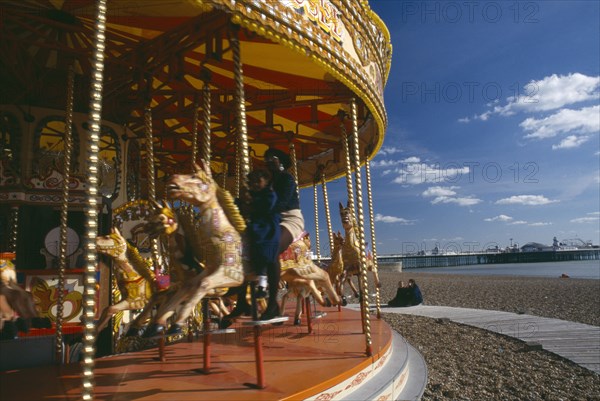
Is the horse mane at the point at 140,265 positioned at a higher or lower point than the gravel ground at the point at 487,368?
higher

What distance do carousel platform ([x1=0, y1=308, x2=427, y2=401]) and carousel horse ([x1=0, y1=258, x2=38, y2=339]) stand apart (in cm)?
79

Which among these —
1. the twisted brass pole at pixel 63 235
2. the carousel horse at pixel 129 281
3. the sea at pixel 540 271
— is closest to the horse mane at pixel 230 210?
Answer: the carousel horse at pixel 129 281

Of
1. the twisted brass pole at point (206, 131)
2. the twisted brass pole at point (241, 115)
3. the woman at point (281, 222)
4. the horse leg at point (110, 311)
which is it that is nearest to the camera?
the woman at point (281, 222)

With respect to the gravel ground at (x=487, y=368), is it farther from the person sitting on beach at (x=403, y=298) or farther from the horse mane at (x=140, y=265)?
the horse mane at (x=140, y=265)

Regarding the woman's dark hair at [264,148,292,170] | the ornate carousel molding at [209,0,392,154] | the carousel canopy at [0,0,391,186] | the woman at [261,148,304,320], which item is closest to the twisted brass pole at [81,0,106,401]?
the carousel canopy at [0,0,391,186]

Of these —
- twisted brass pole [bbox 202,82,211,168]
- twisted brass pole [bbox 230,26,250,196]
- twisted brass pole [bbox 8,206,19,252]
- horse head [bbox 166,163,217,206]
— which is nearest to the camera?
horse head [bbox 166,163,217,206]

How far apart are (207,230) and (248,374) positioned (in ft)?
5.37

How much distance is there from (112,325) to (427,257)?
100639 mm

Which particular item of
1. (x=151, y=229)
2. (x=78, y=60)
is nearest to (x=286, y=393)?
(x=151, y=229)

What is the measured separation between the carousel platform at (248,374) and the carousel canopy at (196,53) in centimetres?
300

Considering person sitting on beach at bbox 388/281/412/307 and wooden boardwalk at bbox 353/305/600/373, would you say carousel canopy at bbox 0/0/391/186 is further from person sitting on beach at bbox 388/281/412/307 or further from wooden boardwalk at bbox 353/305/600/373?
person sitting on beach at bbox 388/281/412/307

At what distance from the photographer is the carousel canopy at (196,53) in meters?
4.00

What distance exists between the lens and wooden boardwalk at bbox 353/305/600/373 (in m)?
6.43

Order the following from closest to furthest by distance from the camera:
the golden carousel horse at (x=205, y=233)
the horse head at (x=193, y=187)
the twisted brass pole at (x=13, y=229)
→ the golden carousel horse at (x=205, y=233), the horse head at (x=193, y=187), the twisted brass pole at (x=13, y=229)
